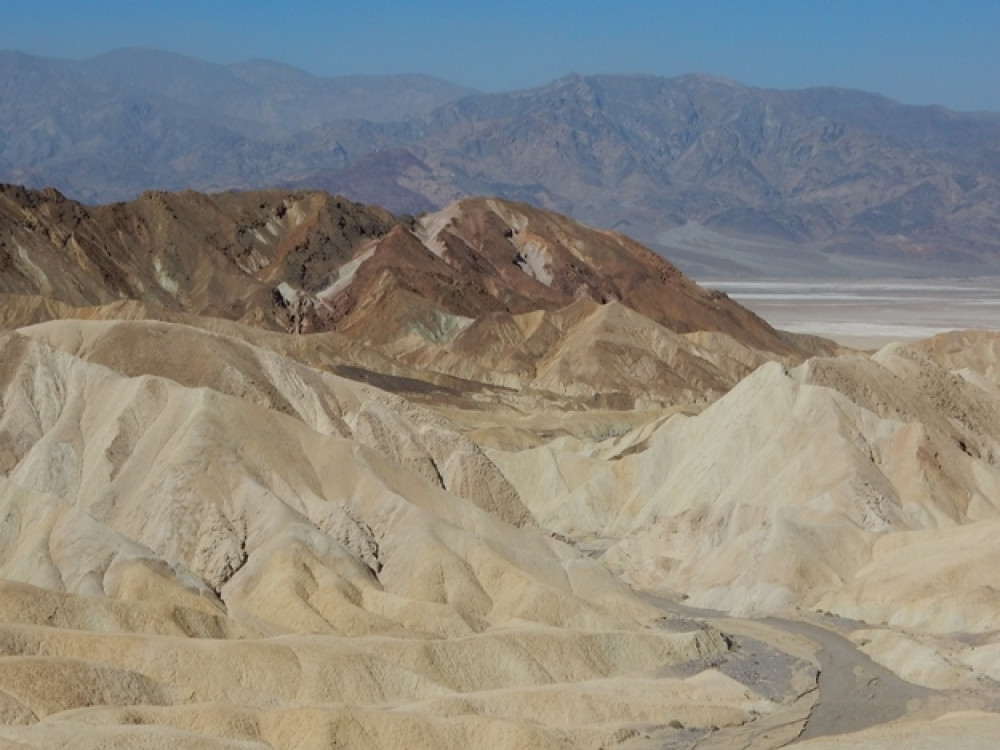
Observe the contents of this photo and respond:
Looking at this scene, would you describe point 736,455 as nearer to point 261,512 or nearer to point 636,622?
point 636,622

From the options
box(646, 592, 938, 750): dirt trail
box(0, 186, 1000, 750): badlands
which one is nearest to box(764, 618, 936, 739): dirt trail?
box(646, 592, 938, 750): dirt trail

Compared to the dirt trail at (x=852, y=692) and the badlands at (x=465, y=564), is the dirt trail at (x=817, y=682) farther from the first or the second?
the badlands at (x=465, y=564)

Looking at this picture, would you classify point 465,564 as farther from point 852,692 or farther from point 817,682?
point 852,692

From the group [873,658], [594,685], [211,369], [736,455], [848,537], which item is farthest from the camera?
[736,455]

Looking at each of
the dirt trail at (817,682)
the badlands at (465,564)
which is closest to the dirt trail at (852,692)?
the dirt trail at (817,682)

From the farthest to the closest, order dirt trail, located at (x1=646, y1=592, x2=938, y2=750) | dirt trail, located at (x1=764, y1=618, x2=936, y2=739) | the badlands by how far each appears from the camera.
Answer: dirt trail, located at (x1=764, y1=618, x2=936, y2=739) < dirt trail, located at (x1=646, y1=592, x2=938, y2=750) < the badlands

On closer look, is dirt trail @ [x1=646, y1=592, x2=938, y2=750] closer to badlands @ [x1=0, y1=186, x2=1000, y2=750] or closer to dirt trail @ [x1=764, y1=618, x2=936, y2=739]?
dirt trail @ [x1=764, y1=618, x2=936, y2=739]

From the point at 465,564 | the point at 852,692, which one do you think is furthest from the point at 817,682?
the point at 465,564

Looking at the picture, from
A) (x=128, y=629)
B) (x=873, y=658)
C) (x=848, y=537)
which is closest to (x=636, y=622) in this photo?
(x=873, y=658)
